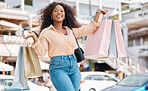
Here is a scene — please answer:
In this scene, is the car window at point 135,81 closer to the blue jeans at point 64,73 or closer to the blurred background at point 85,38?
the blurred background at point 85,38

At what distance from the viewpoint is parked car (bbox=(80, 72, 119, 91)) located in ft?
53.4

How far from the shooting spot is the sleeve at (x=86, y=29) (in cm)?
440

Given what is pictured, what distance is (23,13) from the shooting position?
24125mm

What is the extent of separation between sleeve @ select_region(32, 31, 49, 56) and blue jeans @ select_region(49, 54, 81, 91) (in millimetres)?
203

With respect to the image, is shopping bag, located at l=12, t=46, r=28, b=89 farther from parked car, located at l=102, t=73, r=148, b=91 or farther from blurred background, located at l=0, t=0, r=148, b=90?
blurred background, located at l=0, t=0, r=148, b=90

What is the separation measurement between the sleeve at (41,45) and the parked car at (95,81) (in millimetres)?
12216

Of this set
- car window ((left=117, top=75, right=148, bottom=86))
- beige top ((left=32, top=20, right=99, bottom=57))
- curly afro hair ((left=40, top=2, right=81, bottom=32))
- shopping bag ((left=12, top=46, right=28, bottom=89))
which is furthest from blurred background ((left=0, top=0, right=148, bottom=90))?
beige top ((left=32, top=20, right=99, bottom=57))

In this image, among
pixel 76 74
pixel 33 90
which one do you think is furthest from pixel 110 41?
pixel 33 90

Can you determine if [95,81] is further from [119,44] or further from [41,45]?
[41,45]

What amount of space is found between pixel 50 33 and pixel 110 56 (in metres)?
1.17

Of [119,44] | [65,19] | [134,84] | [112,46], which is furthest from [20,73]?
[134,84]

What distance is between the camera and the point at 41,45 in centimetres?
384

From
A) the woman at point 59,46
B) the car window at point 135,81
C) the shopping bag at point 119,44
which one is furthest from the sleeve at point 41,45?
the car window at point 135,81

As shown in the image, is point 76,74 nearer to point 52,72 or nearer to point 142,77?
point 52,72
